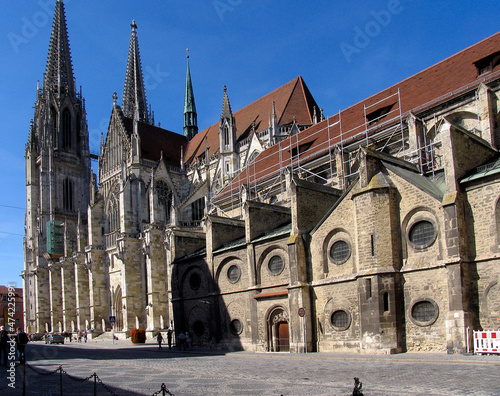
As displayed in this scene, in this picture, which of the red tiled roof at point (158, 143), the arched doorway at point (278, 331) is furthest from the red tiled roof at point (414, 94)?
the red tiled roof at point (158, 143)

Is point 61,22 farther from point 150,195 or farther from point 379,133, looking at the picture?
point 379,133

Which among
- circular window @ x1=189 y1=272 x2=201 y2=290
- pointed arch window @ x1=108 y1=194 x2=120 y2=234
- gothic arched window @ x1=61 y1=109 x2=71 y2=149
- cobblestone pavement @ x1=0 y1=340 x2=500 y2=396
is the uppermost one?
gothic arched window @ x1=61 y1=109 x2=71 y2=149

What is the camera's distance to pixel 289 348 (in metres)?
20.9

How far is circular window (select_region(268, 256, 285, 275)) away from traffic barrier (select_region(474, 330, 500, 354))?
895cm

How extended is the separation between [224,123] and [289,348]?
2734 cm

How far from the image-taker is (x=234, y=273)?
81.1 ft

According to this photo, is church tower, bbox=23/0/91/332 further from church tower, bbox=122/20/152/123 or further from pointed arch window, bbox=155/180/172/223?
pointed arch window, bbox=155/180/172/223

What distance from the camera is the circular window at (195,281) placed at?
26938 mm

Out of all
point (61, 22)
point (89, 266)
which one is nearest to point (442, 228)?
point (89, 266)

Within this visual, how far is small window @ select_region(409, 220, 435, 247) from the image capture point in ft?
55.6

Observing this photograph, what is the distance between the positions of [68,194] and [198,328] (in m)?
39.1

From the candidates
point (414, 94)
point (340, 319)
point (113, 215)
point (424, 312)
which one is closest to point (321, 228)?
point (340, 319)

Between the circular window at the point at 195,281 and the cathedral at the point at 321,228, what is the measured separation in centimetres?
7

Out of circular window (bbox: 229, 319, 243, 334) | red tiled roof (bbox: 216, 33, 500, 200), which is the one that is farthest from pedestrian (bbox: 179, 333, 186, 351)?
red tiled roof (bbox: 216, 33, 500, 200)
